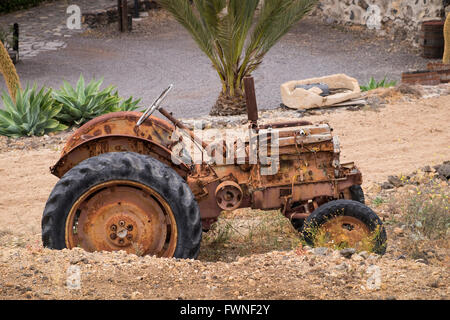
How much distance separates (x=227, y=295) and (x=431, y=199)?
3.21 metres

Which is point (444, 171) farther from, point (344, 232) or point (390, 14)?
point (390, 14)

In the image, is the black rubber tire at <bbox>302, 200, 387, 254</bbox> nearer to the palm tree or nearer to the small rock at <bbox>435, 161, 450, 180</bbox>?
the small rock at <bbox>435, 161, 450, 180</bbox>

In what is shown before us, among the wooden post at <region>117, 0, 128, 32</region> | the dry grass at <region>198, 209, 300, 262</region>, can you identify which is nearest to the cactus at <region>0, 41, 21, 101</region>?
the dry grass at <region>198, 209, 300, 262</region>

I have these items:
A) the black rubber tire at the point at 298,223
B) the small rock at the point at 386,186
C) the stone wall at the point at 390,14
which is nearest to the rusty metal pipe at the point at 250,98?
the black rubber tire at the point at 298,223

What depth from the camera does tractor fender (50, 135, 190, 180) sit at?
504 centimetres

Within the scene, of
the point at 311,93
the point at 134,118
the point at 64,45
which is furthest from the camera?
the point at 64,45

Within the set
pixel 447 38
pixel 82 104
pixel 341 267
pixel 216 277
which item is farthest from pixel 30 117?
pixel 447 38

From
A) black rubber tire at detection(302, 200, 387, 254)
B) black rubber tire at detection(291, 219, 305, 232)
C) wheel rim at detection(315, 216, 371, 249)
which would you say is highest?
black rubber tire at detection(302, 200, 387, 254)

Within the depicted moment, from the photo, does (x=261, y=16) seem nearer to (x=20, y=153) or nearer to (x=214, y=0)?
(x=214, y=0)

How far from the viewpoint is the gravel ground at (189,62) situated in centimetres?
1364

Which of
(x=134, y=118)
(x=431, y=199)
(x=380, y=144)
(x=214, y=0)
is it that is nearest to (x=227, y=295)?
(x=134, y=118)

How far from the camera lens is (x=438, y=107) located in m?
10.6

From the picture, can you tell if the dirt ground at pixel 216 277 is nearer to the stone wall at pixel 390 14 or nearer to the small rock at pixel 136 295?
the small rock at pixel 136 295

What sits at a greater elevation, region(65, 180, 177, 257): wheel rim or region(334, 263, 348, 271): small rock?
region(65, 180, 177, 257): wheel rim
